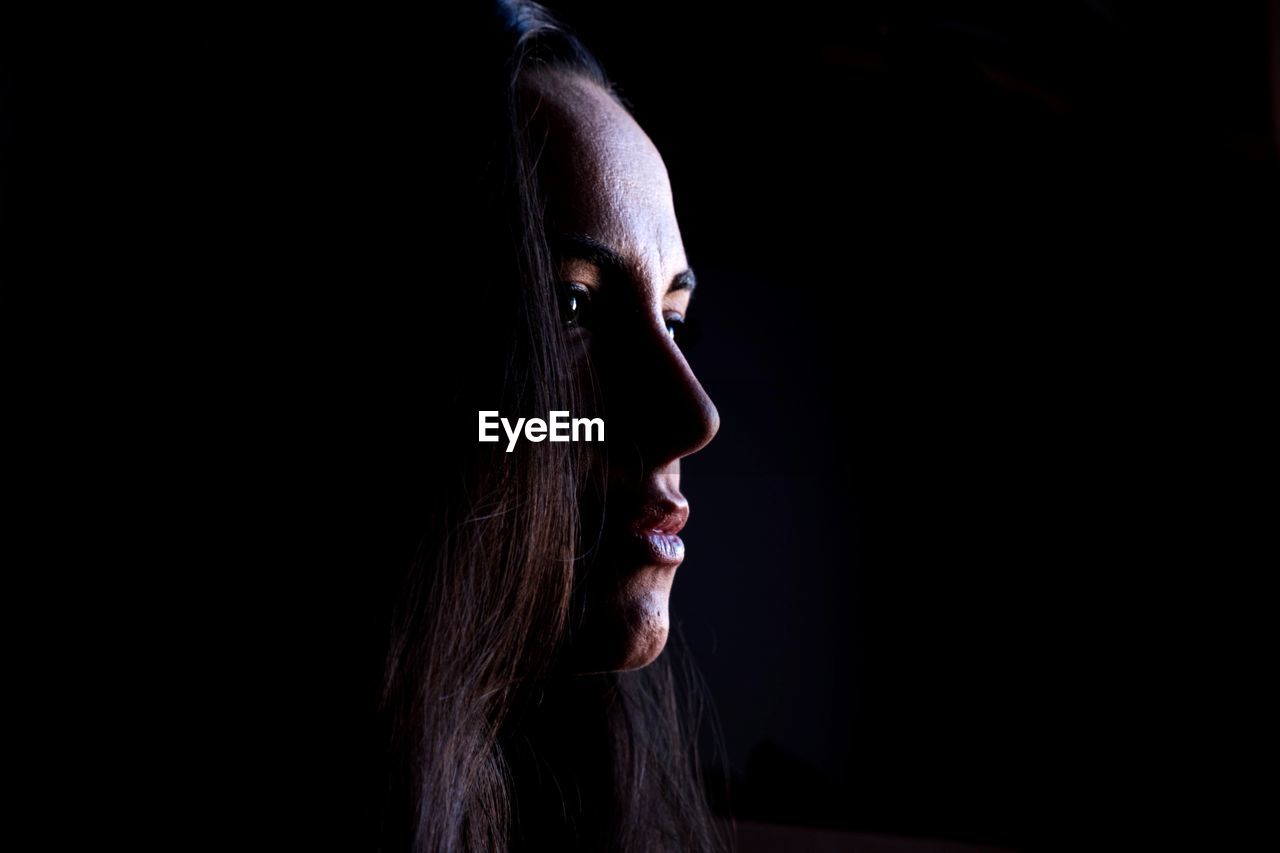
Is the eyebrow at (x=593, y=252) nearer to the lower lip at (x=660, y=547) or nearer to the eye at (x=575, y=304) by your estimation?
the eye at (x=575, y=304)

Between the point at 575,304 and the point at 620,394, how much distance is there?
0.07 meters

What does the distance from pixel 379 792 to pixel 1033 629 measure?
0.79 m

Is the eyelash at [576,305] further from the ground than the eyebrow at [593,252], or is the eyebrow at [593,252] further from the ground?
the eyebrow at [593,252]

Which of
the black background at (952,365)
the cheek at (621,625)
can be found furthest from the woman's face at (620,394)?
the black background at (952,365)

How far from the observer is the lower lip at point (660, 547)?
21.7 inches

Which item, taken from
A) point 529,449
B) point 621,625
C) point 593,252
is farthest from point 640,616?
point 593,252

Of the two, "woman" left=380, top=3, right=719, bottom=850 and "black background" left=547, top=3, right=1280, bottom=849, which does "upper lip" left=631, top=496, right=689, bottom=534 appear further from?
"black background" left=547, top=3, right=1280, bottom=849

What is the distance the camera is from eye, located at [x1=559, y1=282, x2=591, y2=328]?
0.55 meters

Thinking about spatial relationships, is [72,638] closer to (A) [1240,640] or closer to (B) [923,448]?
(B) [923,448]

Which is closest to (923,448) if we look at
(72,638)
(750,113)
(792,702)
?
(792,702)

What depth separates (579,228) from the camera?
1.84 ft

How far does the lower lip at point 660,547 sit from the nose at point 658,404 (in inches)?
1.9

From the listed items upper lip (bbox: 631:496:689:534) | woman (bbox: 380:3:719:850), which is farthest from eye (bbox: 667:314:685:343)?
upper lip (bbox: 631:496:689:534)

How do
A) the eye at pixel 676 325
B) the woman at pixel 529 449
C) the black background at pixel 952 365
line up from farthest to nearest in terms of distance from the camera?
the black background at pixel 952 365, the eye at pixel 676 325, the woman at pixel 529 449
